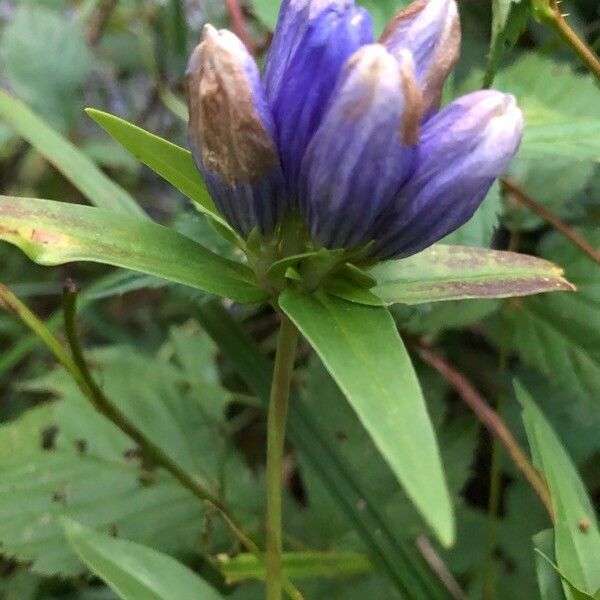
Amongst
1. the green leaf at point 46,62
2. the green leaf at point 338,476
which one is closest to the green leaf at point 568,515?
Answer: the green leaf at point 338,476

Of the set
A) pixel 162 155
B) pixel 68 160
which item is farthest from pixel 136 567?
pixel 68 160

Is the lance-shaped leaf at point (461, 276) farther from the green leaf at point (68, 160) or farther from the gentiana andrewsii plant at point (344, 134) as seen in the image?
the green leaf at point (68, 160)

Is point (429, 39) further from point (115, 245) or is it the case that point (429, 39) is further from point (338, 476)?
point (338, 476)

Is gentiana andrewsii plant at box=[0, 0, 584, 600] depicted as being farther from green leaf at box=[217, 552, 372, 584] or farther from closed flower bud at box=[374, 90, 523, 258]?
green leaf at box=[217, 552, 372, 584]

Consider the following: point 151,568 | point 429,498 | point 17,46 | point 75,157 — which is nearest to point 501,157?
point 429,498

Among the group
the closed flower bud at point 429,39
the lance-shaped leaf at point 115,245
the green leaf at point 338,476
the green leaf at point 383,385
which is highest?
the closed flower bud at point 429,39

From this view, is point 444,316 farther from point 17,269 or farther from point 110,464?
point 17,269

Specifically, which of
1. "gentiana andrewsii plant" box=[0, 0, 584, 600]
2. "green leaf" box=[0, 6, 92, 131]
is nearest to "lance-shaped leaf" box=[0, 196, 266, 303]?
"gentiana andrewsii plant" box=[0, 0, 584, 600]

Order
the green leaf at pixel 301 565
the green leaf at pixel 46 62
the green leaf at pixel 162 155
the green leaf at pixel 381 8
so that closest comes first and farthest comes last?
the green leaf at pixel 162 155
the green leaf at pixel 301 565
the green leaf at pixel 381 8
the green leaf at pixel 46 62

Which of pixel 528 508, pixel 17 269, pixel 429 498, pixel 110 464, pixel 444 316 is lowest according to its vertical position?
Answer: pixel 17 269

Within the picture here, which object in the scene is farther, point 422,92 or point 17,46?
point 17,46
